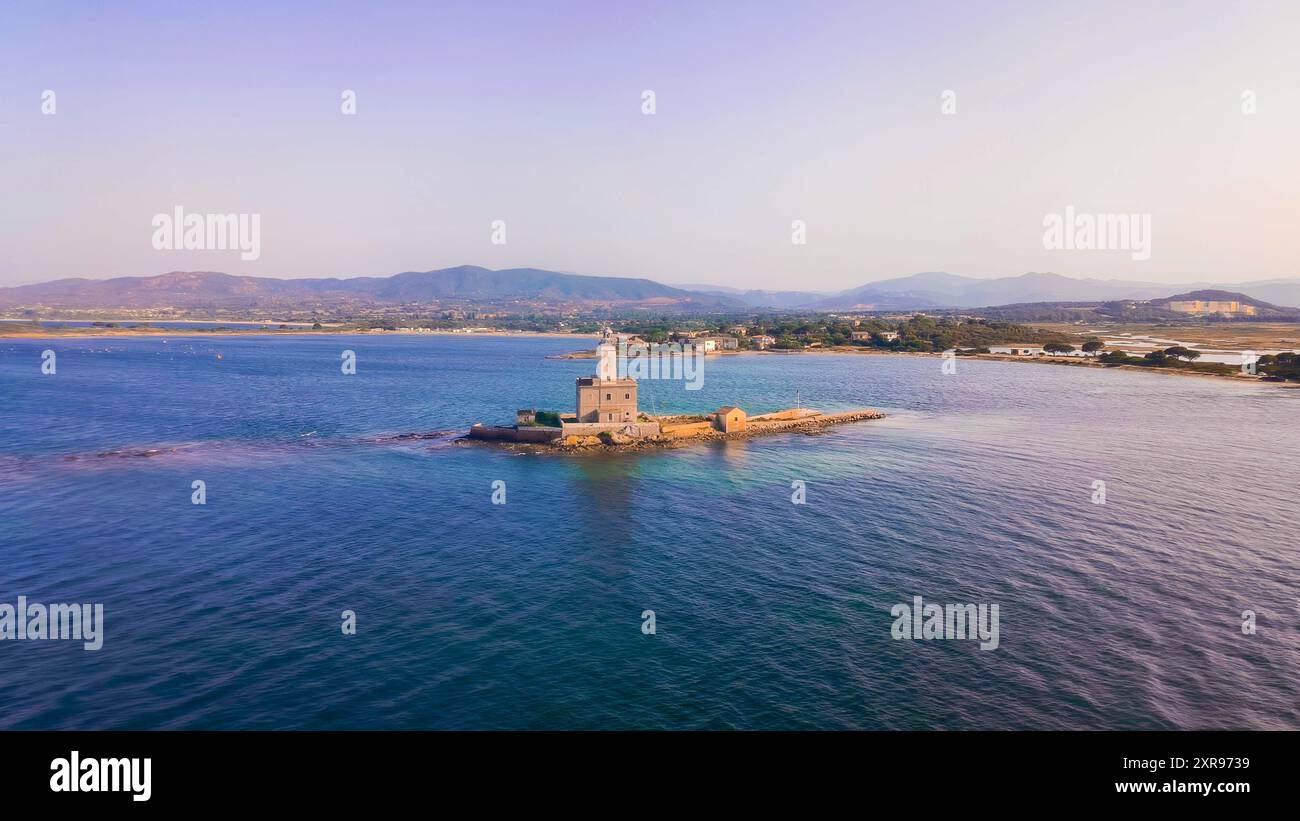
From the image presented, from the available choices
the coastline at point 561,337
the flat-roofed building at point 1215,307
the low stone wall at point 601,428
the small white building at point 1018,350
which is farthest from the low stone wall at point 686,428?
the flat-roofed building at point 1215,307

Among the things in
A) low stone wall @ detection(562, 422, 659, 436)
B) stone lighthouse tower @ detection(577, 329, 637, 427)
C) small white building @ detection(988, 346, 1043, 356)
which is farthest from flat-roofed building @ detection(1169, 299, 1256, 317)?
stone lighthouse tower @ detection(577, 329, 637, 427)

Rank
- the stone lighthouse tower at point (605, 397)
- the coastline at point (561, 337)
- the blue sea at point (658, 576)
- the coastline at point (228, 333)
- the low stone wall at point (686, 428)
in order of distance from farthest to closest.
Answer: the coastline at point (228, 333) < the coastline at point (561, 337) < the low stone wall at point (686, 428) < the stone lighthouse tower at point (605, 397) < the blue sea at point (658, 576)

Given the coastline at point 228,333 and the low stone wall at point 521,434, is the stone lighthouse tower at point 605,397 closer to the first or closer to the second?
the low stone wall at point 521,434

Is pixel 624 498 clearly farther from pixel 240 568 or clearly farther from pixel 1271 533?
pixel 1271 533

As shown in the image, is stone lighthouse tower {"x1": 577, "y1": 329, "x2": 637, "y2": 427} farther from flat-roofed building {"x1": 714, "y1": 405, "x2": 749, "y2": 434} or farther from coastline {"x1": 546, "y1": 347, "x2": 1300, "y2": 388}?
coastline {"x1": 546, "y1": 347, "x2": 1300, "y2": 388}

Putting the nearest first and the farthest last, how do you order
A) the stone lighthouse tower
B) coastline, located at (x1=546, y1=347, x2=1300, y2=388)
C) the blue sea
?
the blue sea → the stone lighthouse tower → coastline, located at (x1=546, y1=347, x2=1300, y2=388)

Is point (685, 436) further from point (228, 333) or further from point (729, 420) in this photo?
point (228, 333)

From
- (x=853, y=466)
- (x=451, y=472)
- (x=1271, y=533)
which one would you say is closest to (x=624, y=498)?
(x=451, y=472)

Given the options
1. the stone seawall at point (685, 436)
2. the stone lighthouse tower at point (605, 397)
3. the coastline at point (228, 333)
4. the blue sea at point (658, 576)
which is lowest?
the blue sea at point (658, 576)
